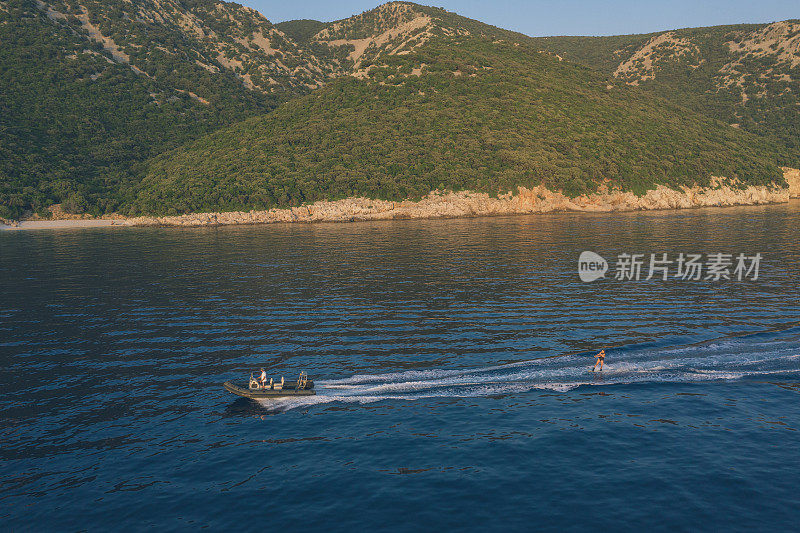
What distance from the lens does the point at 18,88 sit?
550 feet

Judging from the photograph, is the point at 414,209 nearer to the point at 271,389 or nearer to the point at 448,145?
the point at 448,145

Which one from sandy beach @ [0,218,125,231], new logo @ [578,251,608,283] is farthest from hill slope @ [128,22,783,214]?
new logo @ [578,251,608,283]

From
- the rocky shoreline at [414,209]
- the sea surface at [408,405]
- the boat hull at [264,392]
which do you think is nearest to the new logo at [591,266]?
the sea surface at [408,405]

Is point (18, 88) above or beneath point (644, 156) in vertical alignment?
above

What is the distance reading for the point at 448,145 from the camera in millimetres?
148875

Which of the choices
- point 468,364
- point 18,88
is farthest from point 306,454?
point 18,88

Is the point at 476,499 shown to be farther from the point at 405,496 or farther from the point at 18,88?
the point at 18,88

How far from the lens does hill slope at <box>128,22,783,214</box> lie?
13612cm

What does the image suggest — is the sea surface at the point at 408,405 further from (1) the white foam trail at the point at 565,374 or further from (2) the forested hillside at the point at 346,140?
(2) the forested hillside at the point at 346,140

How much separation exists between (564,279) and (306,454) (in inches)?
1550

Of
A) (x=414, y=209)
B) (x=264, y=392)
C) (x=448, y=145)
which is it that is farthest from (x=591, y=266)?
(x=448, y=145)

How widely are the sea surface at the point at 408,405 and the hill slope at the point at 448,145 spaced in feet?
273

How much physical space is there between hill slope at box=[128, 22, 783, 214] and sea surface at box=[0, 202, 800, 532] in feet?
273

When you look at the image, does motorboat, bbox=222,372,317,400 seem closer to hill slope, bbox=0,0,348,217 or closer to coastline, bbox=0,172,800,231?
coastline, bbox=0,172,800,231
